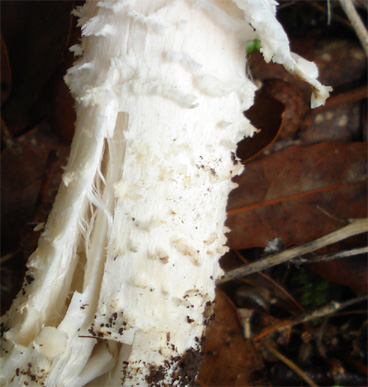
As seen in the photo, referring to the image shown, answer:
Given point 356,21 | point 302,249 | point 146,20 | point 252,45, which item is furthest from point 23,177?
point 356,21

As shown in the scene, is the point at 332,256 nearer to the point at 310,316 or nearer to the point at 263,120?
the point at 310,316

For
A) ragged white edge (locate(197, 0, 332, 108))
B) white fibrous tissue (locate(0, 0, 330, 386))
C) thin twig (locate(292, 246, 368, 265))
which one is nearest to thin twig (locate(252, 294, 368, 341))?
thin twig (locate(292, 246, 368, 265))

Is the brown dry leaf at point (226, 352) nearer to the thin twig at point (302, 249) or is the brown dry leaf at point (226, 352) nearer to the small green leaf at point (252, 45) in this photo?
the thin twig at point (302, 249)

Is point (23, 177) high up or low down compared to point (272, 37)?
down

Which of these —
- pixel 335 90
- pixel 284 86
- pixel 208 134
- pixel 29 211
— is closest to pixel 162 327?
pixel 208 134

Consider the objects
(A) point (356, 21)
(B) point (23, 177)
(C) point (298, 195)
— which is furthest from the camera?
(B) point (23, 177)
